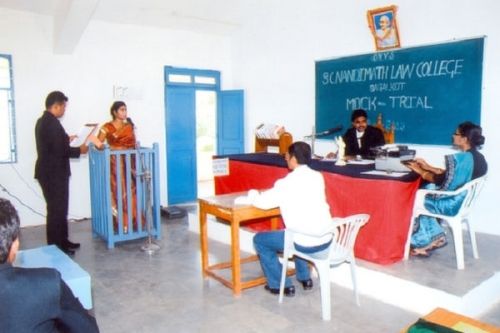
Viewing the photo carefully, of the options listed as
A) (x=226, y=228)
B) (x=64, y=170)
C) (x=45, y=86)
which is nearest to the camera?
(x=64, y=170)

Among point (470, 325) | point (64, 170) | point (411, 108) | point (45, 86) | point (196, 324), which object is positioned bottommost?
point (196, 324)

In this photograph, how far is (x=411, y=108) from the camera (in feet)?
16.5

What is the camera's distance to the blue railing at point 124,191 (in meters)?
4.64

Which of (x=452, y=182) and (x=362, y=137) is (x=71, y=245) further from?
(x=452, y=182)

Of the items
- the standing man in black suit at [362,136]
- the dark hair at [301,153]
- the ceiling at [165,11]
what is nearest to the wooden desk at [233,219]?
the dark hair at [301,153]

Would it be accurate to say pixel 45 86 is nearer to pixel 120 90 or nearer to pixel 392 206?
pixel 120 90

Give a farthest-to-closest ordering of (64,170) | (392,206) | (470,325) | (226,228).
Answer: (226,228) → (64,170) → (392,206) → (470,325)

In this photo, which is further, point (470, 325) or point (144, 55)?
point (144, 55)

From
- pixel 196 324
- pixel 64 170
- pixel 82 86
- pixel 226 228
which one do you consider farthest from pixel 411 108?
pixel 82 86

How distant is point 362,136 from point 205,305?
270 cm

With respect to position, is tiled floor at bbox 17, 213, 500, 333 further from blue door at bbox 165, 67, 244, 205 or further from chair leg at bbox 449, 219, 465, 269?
blue door at bbox 165, 67, 244, 205

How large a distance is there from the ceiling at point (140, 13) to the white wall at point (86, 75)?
19cm

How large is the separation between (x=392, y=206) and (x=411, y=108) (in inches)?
82.2

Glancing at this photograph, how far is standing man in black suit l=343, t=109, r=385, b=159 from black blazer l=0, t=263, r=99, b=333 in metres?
3.85
